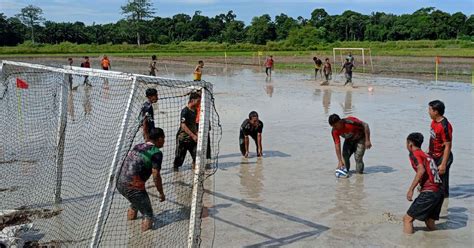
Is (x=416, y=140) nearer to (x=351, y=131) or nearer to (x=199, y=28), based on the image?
(x=351, y=131)

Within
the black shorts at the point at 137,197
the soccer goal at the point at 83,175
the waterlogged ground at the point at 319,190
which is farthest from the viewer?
the waterlogged ground at the point at 319,190

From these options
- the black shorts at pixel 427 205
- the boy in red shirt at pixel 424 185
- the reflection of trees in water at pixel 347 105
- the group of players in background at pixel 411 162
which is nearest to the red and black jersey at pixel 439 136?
the group of players in background at pixel 411 162

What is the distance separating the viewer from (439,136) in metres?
7.65

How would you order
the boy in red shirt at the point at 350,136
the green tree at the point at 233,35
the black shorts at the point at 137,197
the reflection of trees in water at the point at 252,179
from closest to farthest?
1. the black shorts at the point at 137,197
2. the reflection of trees in water at the point at 252,179
3. the boy in red shirt at the point at 350,136
4. the green tree at the point at 233,35

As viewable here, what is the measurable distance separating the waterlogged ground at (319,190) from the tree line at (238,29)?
66003 millimetres

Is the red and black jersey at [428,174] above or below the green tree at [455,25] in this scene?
below

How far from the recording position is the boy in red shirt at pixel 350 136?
31.4ft

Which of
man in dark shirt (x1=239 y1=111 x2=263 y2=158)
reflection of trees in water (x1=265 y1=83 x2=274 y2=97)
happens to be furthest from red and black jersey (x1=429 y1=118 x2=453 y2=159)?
reflection of trees in water (x1=265 y1=83 x2=274 y2=97)

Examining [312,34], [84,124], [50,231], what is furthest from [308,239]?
[312,34]

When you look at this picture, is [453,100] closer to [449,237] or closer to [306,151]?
[306,151]

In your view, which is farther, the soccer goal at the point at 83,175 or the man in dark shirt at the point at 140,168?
the man in dark shirt at the point at 140,168

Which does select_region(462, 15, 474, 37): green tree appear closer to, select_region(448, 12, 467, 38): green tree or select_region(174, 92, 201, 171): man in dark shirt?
select_region(448, 12, 467, 38): green tree

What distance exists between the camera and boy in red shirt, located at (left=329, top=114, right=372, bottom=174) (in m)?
9.57

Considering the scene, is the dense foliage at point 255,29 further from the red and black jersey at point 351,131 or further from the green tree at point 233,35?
the red and black jersey at point 351,131
